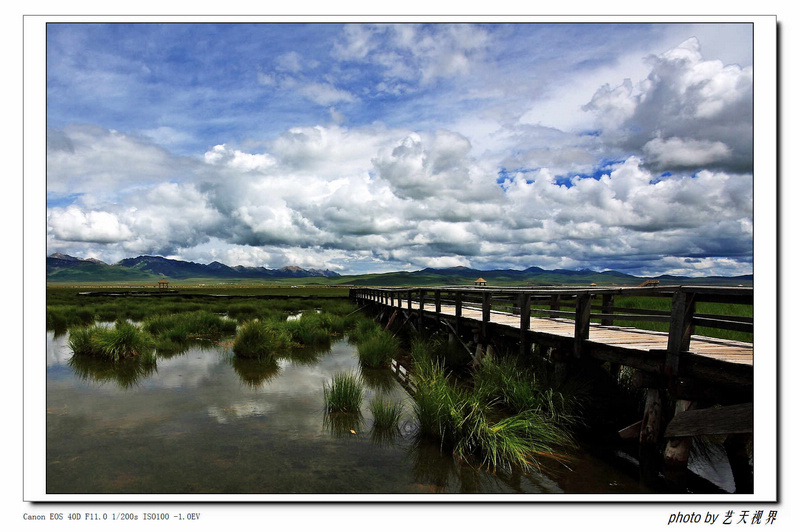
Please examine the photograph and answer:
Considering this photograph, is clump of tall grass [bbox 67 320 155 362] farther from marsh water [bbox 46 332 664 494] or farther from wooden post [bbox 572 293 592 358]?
wooden post [bbox 572 293 592 358]

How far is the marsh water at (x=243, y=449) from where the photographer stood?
5262mm

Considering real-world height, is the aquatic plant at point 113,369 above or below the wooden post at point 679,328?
below

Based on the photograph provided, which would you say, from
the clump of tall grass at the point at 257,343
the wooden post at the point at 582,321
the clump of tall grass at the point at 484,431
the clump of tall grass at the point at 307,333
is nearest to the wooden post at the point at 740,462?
the clump of tall grass at the point at 484,431

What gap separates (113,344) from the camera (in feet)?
40.6

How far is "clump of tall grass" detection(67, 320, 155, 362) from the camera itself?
12344mm

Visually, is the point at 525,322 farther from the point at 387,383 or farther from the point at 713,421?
the point at 713,421

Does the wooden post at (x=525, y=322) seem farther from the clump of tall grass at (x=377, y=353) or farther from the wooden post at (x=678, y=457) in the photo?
the clump of tall grass at (x=377, y=353)

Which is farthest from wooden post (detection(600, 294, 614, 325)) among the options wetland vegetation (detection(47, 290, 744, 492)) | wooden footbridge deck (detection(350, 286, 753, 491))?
wetland vegetation (detection(47, 290, 744, 492))

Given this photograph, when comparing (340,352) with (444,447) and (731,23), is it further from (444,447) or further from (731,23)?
(731,23)

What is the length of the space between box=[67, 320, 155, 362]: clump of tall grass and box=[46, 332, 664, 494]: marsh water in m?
1.93

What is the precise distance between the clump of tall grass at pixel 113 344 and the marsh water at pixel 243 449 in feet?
6.33

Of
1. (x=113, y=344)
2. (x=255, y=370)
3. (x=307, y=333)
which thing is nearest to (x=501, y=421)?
(x=255, y=370)
